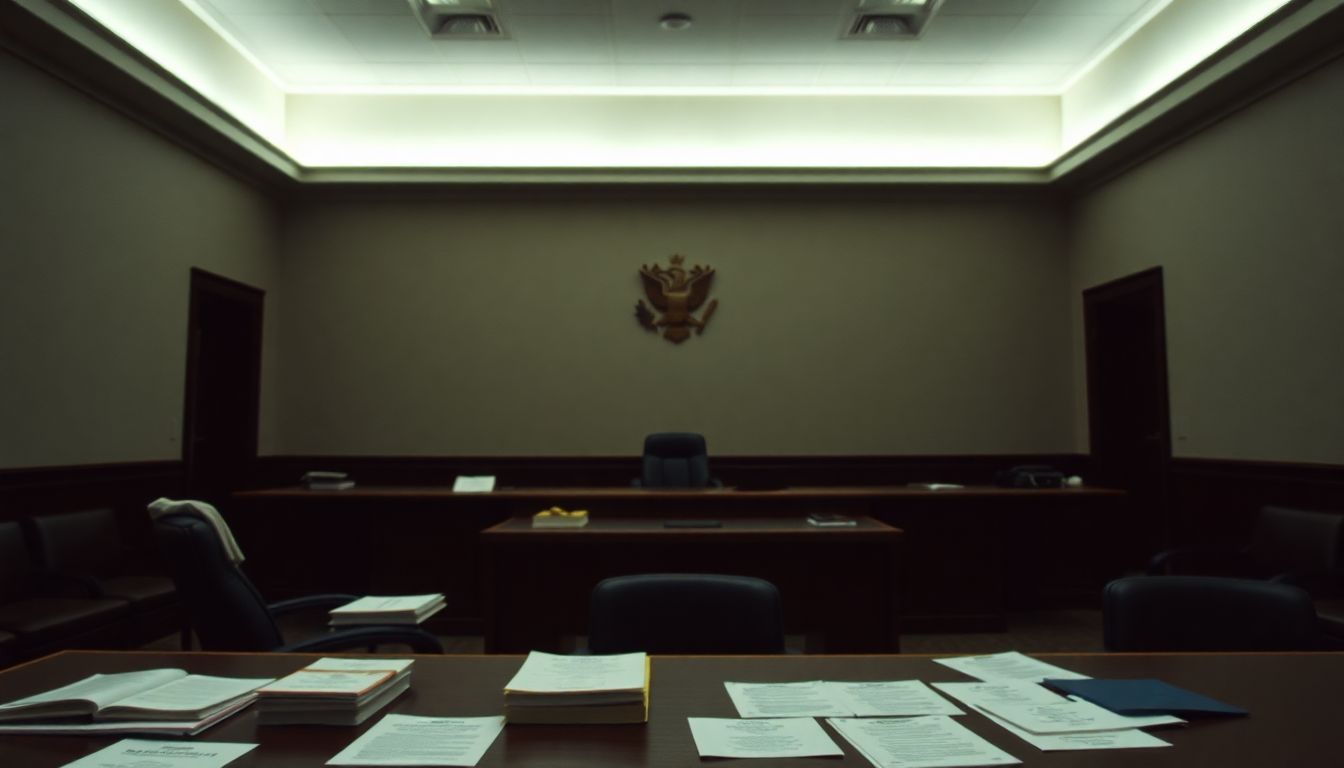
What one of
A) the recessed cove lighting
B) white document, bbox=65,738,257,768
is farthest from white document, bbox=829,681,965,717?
the recessed cove lighting

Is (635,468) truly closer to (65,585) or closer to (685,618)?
(65,585)

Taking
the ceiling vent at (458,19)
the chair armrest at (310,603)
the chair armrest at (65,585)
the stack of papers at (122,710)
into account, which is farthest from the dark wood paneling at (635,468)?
the stack of papers at (122,710)

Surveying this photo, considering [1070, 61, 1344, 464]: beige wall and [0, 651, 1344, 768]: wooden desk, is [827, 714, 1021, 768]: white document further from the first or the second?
[1070, 61, 1344, 464]: beige wall

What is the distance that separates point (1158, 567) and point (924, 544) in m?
1.29

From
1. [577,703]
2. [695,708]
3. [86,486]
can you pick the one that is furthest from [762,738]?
[86,486]

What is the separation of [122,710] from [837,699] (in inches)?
50.6

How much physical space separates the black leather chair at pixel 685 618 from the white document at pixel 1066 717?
68 cm

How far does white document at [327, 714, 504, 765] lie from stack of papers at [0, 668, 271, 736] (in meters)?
0.30

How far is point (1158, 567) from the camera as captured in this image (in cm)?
421

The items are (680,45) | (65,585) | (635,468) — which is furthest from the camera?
(635,468)

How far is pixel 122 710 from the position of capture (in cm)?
132

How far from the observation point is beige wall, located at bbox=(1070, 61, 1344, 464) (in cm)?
412

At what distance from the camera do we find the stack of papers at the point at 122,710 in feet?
4.25

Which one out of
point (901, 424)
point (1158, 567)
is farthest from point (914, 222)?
point (1158, 567)
